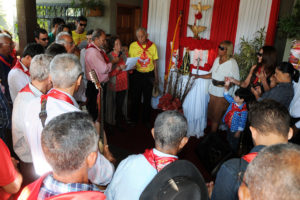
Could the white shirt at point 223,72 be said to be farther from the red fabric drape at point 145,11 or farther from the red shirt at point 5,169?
the red shirt at point 5,169

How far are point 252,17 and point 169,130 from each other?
143 inches

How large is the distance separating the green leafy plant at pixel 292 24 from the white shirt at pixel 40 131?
3698 mm

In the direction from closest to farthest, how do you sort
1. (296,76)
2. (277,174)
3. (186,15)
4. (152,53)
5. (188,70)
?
(277,174)
(296,76)
(188,70)
(152,53)
(186,15)

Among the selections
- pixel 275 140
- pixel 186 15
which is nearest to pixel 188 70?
pixel 186 15

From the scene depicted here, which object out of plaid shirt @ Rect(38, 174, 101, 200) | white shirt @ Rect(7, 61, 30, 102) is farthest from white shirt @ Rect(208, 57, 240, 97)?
plaid shirt @ Rect(38, 174, 101, 200)

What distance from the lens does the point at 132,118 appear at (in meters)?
4.35

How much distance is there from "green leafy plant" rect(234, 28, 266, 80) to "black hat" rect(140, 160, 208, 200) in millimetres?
3395

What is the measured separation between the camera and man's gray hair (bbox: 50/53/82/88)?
1.64 m

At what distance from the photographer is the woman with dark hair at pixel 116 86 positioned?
143 inches

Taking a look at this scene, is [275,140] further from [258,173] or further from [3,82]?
[3,82]

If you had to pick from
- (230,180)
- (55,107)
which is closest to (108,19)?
(55,107)

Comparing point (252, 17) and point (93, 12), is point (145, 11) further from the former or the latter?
point (252, 17)

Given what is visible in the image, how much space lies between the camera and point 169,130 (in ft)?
4.54

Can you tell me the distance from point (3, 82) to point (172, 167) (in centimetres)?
249
